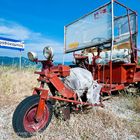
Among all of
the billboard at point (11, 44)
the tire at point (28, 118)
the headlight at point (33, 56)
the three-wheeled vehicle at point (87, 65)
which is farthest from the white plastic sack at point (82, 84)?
the billboard at point (11, 44)

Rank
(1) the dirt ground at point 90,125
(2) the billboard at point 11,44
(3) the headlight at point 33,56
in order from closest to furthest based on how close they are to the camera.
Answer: (1) the dirt ground at point 90,125 → (3) the headlight at point 33,56 → (2) the billboard at point 11,44

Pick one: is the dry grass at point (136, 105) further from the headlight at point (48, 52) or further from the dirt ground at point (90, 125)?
the headlight at point (48, 52)

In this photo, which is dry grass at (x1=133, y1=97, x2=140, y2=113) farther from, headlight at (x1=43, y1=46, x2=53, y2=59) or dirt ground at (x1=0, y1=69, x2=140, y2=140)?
headlight at (x1=43, y1=46, x2=53, y2=59)

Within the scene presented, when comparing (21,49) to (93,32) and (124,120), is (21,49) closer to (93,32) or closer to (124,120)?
(93,32)

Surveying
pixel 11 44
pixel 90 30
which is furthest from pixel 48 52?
pixel 11 44

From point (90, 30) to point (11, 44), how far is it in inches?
195

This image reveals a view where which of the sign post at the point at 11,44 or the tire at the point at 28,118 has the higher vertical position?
the sign post at the point at 11,44

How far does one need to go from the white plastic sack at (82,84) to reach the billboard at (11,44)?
5.70m

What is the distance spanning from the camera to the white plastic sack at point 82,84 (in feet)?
14.4

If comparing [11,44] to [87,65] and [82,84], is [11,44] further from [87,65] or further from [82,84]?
[82,84]

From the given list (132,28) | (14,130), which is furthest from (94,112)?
(132,28)

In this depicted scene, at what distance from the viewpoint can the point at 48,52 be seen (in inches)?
145

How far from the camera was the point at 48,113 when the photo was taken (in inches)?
151

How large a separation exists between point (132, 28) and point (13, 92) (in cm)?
320
